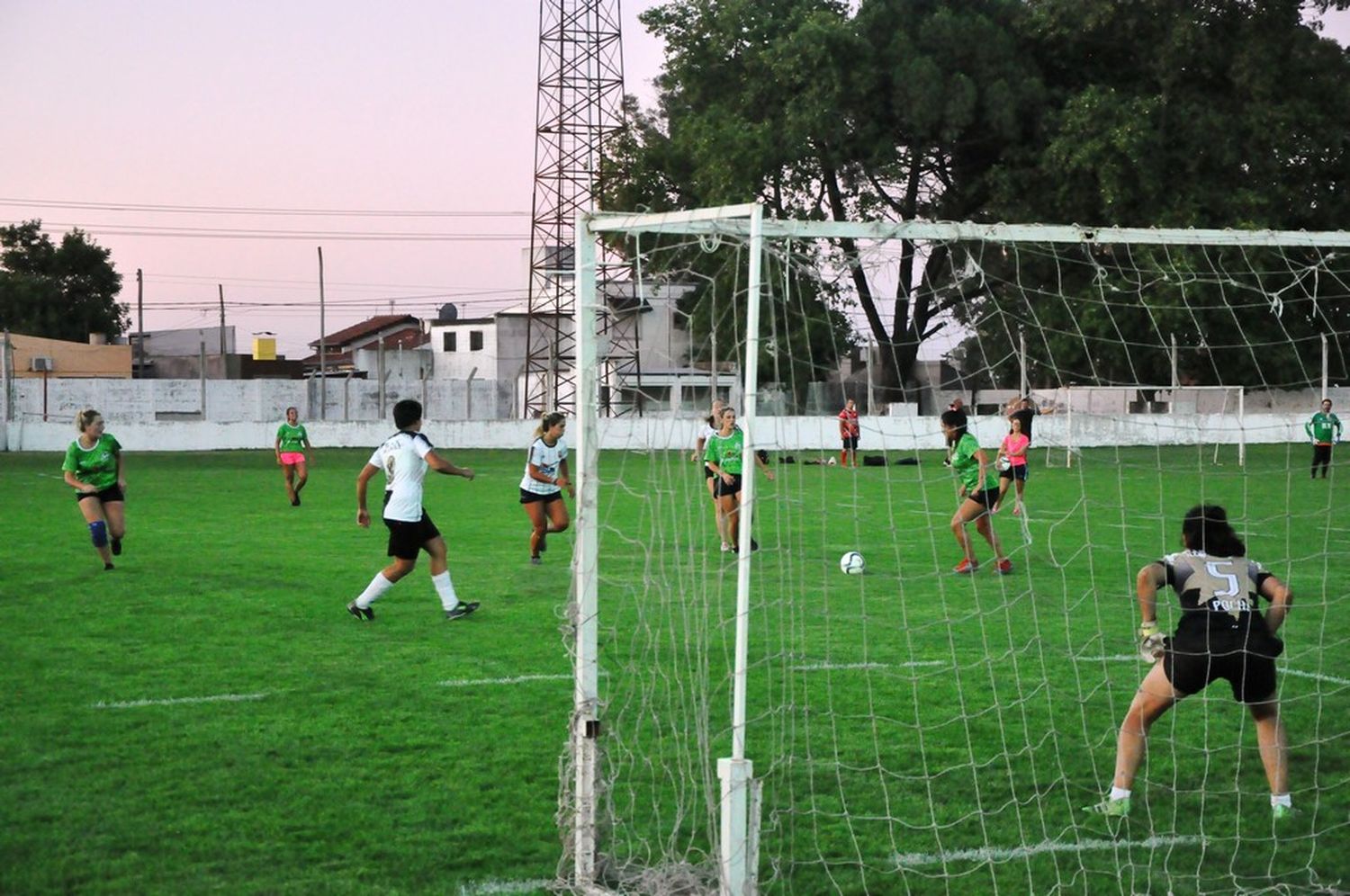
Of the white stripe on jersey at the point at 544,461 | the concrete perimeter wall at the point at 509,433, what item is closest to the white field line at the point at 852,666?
the white stripe on jersey at the point at 544,461

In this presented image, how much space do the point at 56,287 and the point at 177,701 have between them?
215 ft

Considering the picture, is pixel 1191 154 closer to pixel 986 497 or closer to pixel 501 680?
pixel 986 497

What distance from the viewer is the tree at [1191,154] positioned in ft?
126

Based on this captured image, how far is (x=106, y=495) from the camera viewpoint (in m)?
13.9

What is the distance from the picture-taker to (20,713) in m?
8.08

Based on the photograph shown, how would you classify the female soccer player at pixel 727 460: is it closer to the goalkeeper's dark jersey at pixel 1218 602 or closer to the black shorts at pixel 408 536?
the black shorts at pixel 408 536

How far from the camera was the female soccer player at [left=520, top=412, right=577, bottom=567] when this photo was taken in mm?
14165

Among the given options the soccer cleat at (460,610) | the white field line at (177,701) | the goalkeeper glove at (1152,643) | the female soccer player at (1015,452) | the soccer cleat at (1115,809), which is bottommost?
the soccer cleat at (1115,809)

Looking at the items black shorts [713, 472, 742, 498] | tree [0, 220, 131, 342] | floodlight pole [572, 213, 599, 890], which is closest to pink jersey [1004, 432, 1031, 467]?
black shorts [713, 472, 742, 498]

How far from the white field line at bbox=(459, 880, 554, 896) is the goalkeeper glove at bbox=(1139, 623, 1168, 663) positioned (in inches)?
105

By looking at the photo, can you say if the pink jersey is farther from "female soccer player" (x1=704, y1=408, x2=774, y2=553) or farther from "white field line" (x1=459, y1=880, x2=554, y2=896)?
"white field line" (x1=459, y1=880, x2=554, y2=896)

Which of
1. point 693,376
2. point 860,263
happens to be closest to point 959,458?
point 693,376

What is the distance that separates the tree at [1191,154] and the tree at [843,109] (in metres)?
1.79

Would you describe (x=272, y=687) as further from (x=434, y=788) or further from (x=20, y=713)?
(x=434, y=788)
